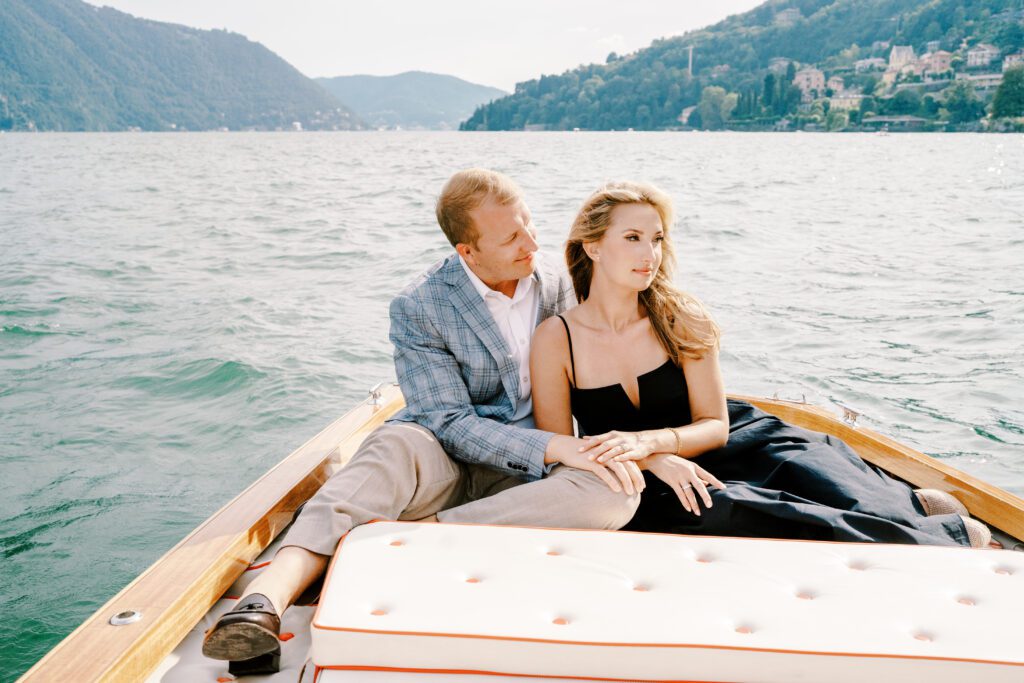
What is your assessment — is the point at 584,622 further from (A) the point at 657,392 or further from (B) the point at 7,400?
(B) the point at 7,400

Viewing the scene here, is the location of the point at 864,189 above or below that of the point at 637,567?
below

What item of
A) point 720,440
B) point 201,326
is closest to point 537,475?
point 720,440

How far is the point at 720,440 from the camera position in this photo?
8.22ft

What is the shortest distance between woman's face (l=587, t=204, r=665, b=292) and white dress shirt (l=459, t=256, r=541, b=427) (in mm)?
329

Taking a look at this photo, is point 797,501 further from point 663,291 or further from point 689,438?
point 663,291

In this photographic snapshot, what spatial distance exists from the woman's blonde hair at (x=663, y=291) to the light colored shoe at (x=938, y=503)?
76 cm

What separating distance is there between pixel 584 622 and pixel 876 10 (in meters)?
90.0

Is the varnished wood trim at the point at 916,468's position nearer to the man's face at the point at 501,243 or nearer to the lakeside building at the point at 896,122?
the man's face at the point at 501,243

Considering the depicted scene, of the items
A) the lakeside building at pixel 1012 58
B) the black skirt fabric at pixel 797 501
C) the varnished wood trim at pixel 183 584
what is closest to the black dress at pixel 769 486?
the black skirt fabric at pixel 797 501

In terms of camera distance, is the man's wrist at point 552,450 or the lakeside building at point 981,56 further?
the lakeside building at point 981,56

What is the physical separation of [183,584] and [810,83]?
82298mm

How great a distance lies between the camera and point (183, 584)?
196 centimetres

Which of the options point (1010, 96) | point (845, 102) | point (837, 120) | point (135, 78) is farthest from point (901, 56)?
point (135, 78)

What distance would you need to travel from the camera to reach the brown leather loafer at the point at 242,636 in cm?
168
